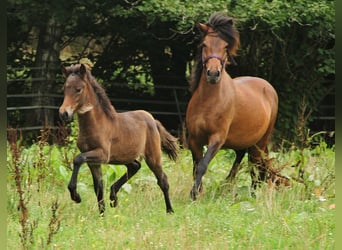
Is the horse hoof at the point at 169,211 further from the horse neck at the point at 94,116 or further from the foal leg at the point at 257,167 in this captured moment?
the foal leg at the point at 257,167

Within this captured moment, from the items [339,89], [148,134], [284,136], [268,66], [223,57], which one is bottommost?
[284,136]

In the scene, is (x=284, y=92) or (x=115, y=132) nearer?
(x=115, y=132)

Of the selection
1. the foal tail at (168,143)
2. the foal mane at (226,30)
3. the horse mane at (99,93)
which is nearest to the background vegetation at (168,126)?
the foal tail at (168,143)

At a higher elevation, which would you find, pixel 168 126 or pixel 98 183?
pixel 98 183

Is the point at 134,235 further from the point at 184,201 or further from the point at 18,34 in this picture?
the point at 18,34

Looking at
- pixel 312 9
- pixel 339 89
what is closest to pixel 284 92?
pixel 312 9

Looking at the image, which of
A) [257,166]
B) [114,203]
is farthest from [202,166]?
[114,203]

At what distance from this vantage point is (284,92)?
15.1 metres

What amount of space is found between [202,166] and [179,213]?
3.45ft

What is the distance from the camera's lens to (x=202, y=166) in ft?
24.1

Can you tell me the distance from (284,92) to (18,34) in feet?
20.0

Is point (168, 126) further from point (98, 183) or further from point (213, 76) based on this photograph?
point (98, 183)

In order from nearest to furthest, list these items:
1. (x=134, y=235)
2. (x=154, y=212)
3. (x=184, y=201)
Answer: (x=134, y=235) < (x=154, y=212) < (x=184, y=201)

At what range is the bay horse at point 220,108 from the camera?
7.41 m
